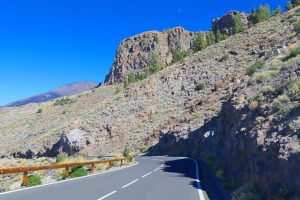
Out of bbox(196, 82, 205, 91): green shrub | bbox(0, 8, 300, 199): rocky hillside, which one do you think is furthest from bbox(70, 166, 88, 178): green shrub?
bbox(196, 82, 205, 91): green shrub

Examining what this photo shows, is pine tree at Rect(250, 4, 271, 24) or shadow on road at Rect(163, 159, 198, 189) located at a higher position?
pine tree at Rect(250, 4, 271, 24)

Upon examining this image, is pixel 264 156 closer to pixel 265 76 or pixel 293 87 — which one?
pixel 293 87

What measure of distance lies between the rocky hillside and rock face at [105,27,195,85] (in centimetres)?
4107

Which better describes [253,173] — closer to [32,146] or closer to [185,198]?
[185,198]

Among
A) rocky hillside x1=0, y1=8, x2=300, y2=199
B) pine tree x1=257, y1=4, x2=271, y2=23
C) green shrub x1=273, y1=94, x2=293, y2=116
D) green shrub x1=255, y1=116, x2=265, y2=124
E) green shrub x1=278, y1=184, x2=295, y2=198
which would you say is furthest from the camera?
pine tree x1=257, y1=4, x2=271, y2=23

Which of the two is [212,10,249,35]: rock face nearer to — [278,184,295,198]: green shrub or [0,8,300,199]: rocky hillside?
[0,8,300,199]: rocky hillside

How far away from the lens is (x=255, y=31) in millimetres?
77625

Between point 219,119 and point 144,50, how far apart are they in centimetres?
12137

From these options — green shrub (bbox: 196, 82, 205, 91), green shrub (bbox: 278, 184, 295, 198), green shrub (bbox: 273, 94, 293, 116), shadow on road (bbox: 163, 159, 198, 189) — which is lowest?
shadow on road (bbox: 163, 159, 198, 189)

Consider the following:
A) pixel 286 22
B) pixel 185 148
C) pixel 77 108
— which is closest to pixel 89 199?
pixel 185 148

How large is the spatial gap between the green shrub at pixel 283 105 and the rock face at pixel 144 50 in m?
123

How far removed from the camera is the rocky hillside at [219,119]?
35.7 ft

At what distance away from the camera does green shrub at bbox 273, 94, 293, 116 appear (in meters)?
12.4

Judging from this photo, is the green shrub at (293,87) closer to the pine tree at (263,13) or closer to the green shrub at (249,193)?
the green shrub at (249,193)
